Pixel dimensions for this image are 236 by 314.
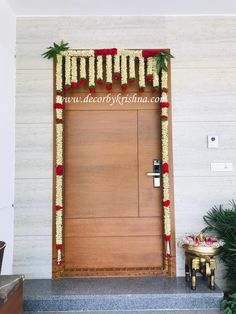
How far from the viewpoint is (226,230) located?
8.13 ft

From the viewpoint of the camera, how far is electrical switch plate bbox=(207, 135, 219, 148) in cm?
282

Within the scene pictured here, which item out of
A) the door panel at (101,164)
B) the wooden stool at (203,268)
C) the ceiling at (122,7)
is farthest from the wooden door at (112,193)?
the ceiling at (122,7)

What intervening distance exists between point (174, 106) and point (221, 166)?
80cm

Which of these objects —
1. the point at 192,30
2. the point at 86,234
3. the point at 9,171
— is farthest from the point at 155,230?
the point at 192,30

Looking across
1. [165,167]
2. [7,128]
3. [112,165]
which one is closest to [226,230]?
[165,167]

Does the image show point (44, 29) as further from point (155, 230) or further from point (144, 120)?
point (155, 230)

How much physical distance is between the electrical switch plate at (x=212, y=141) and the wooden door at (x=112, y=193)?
53 centimetres

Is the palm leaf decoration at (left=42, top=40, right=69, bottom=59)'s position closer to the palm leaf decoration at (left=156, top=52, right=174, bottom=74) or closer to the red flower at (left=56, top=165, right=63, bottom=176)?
the palm leaf decoration at (left=156, top=52, right=174, bottom=74)

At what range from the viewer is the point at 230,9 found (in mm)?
2838

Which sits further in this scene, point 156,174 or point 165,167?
point 156,174

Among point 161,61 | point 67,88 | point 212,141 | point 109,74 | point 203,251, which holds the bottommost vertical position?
point 203,251

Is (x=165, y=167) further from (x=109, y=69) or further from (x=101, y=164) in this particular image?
(x=109, y=69)

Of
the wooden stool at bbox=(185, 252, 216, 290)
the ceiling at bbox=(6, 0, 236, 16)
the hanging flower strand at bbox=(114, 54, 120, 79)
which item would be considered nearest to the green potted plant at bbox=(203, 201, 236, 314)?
the wooden stool at bbox=(185, 252, 216, 290)

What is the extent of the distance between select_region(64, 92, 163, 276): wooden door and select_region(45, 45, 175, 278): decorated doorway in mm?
10
